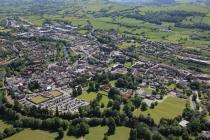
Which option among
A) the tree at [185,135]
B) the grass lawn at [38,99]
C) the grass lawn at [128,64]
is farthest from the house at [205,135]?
the grass lawn at [128,64]

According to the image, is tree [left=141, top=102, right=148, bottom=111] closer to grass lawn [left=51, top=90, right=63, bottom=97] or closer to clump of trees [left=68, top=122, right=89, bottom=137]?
clump of trees [left=68, top=122, right=89, bottom=137]

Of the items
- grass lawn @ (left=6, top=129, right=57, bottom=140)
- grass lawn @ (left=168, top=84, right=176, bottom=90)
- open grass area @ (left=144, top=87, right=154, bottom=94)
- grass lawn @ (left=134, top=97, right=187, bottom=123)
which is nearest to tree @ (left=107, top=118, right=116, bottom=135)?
grass lawn @ (left=134, top=97, right=187, bottom=123)

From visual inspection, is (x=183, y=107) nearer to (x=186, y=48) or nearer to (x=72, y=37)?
(x=186, y=48)

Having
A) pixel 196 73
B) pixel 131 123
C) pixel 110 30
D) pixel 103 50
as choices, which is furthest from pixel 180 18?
pixel 131 123

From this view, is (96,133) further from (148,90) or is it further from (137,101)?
(148,90)

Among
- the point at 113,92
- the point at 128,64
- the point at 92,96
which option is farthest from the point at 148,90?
the point at 128,64

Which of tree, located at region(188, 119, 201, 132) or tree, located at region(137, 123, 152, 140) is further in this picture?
tree, located at region(188, 119, 201, 132)
